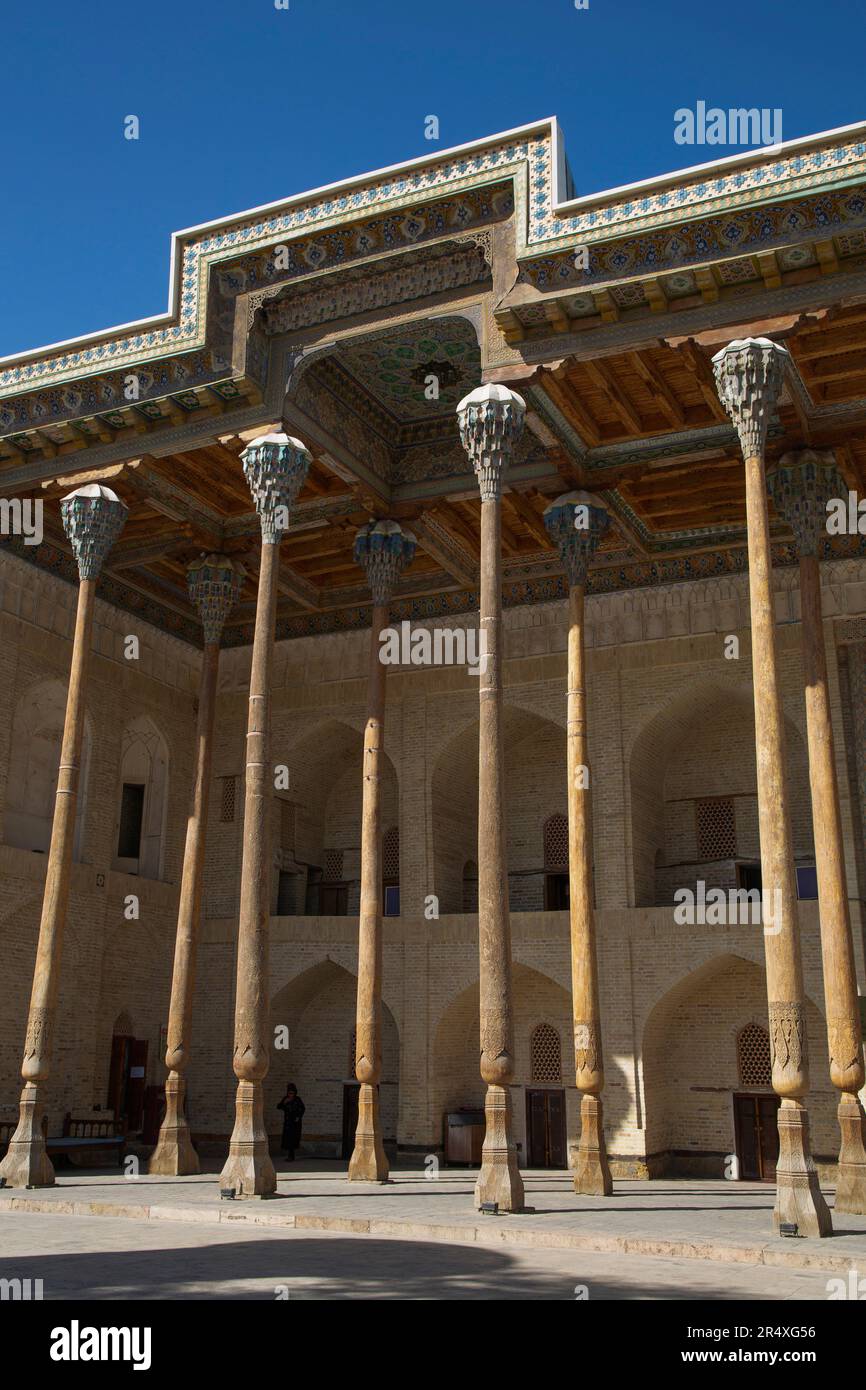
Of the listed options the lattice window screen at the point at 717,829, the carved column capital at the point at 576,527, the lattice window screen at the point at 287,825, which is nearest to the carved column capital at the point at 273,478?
the carved column capital at the point at 576,527

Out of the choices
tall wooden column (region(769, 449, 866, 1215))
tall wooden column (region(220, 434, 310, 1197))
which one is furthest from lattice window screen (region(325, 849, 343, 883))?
tall wooden column (region(769, 449, 866, 1215))

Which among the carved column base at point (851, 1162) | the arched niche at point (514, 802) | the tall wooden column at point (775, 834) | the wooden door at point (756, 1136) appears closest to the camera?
the tall wooden column at point (775, 834)

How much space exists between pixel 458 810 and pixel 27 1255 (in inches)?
423

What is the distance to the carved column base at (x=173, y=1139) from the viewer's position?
12617 millimetres

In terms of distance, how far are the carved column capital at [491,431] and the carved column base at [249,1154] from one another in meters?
5.51

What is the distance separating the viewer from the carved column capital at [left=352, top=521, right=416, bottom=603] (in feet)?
46.0

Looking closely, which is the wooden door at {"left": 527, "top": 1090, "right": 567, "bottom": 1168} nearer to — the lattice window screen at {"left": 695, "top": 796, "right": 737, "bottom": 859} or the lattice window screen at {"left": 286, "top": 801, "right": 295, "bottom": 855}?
the lattice window screen at {"left": 695, "top": 796, "right": 737, "bottom": 859}

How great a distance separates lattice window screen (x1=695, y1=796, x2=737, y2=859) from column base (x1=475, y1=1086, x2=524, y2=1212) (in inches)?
289

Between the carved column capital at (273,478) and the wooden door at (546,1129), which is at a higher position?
the carved column capital at (273,478)

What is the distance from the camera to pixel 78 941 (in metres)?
15.7

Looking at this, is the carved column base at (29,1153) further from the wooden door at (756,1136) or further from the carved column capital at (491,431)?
the wooden door at (756,1136)

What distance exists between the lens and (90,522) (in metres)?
13.2
